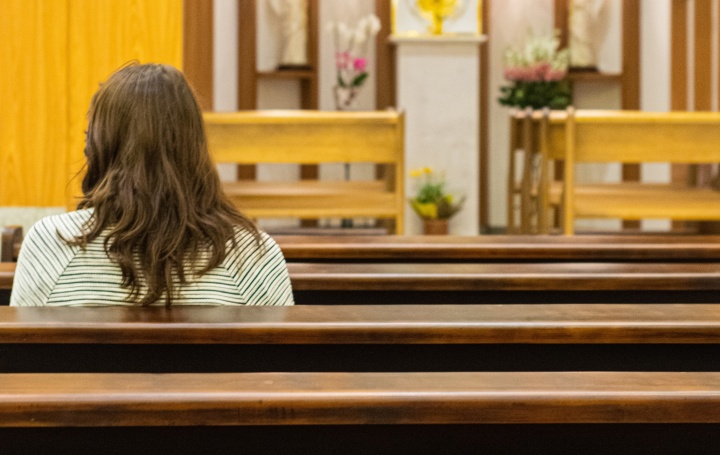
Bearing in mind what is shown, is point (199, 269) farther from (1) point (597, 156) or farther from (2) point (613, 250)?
(1) point (597, 156)

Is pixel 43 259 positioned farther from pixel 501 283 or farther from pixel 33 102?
pixel 33 102

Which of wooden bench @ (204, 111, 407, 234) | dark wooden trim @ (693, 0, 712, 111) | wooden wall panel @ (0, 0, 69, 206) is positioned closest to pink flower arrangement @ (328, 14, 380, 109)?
dark wooden trim @ (693, 0, 712, 111)

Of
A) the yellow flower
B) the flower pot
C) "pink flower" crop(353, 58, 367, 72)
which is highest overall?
"pink flower" crop(353, 58, 367, 72)

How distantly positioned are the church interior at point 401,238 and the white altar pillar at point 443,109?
18mm

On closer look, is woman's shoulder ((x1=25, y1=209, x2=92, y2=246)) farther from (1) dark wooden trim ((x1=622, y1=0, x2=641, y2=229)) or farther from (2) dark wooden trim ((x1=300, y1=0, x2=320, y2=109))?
(1) dark wooden trim ((x1=622, y1=0, x2=641, y2=229))

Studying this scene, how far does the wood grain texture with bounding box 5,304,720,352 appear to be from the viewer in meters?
1.31

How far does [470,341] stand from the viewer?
52.1 inches

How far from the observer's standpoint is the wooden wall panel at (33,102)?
3691 millimetres

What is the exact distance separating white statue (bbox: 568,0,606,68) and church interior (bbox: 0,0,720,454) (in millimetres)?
21

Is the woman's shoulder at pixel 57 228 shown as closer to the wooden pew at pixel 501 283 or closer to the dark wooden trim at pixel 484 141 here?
the wooden pew at pixel 501 283

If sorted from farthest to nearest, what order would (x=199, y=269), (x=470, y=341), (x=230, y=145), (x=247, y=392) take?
(x=230, y=145) < (x=199, y=269) < (x=470, y=341) < (x=247, y=392)

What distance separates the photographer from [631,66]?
30.7ft

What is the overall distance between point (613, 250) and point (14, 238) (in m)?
1.72

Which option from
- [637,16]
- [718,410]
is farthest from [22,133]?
[637,16]
